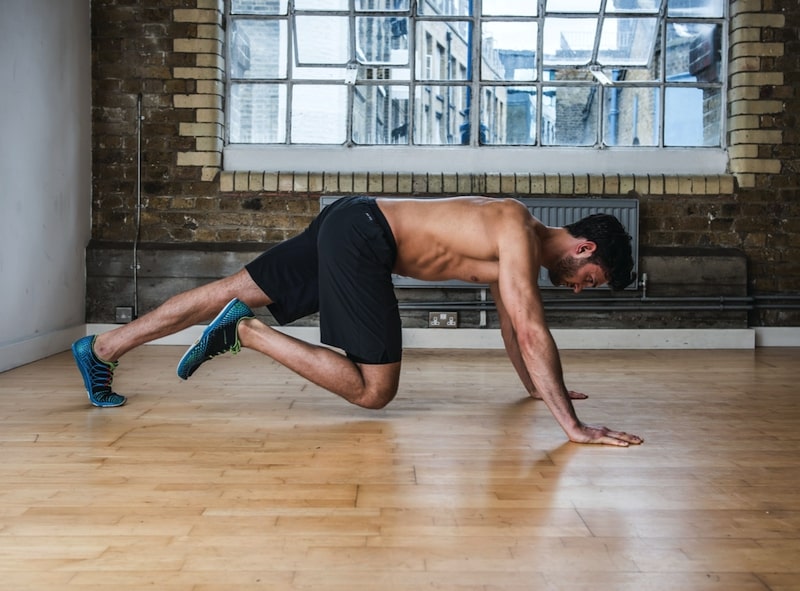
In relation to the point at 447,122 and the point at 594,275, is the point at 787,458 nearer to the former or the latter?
the point at 594,275

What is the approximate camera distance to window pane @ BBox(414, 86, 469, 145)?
5848 millimetres

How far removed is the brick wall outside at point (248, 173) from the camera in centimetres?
561

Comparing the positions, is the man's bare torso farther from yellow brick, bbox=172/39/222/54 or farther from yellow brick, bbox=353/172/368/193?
yellow brick, bbox=172/39/222/54

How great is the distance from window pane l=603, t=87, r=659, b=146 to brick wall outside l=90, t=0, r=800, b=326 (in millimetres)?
352

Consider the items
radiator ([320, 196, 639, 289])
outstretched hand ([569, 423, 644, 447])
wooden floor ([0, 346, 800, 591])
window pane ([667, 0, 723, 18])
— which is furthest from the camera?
window pane ([667, 0, 723, 18])

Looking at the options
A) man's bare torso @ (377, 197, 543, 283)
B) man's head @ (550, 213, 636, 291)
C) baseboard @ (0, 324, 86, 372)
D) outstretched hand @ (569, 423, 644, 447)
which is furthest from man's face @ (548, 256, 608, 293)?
baseboard @ (0, 324, 86, 372)

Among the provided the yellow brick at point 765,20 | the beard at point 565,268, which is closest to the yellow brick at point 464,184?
the yellow brick at point 765,20

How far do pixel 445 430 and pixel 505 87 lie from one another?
3505mm

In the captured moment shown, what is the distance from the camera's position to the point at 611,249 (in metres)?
2.81

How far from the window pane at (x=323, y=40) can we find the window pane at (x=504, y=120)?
39.6 inches

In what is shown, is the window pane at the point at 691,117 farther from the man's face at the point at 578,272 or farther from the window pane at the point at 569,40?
the man's face at the point at 578,272

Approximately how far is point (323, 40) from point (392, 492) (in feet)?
14.2

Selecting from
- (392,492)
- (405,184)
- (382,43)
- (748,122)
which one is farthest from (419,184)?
(392,492)

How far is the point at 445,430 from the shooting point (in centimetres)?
298
